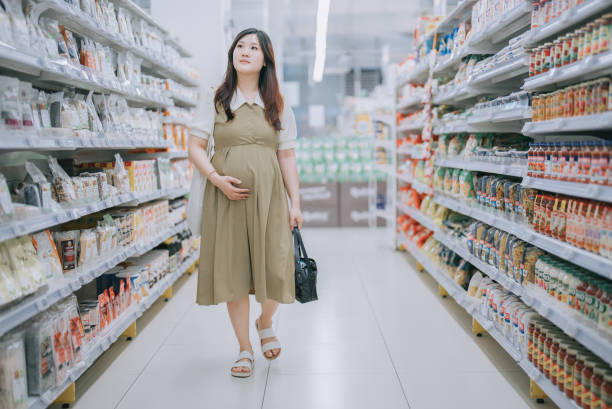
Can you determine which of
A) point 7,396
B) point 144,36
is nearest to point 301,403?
point 7,396

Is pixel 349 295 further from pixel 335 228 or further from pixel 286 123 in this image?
pixel 335 228

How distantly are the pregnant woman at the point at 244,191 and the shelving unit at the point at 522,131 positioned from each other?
3.76ft

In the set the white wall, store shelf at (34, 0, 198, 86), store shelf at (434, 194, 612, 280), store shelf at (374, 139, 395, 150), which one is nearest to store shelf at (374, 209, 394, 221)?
store shelf at (374, 139, 395, 150)

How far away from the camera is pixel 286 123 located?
2.66 meters

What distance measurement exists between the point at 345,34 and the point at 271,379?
12153 millimetres

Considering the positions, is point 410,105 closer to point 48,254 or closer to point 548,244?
point 548,244

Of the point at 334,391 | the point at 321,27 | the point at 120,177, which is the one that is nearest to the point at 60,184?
the point at 120,177

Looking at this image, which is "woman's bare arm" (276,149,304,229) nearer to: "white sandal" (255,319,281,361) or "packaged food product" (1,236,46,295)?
"white sandal" (255,319,281,361)

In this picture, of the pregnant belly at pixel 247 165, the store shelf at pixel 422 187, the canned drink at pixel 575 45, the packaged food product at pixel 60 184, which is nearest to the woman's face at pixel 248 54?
the pregnant belly at pixel 247 165

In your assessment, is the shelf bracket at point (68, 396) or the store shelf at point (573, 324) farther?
the shelf bracket at point (68, 396)

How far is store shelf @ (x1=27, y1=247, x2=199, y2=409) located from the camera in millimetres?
1987

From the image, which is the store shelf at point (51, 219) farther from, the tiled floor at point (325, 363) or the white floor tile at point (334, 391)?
the white floor tile at point (334, 391)

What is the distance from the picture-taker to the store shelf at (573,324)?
173 cm

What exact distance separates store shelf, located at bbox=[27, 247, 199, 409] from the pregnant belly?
3.46ft
